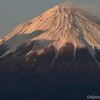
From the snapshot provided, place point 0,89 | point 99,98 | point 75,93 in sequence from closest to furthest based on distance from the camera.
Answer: point 99,98, point 75,93, point 0,89

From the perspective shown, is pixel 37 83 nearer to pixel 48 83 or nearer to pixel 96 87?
pixel 48 83

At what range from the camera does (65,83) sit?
195500mm

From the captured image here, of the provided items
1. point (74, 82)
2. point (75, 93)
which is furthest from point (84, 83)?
point (75, 93)

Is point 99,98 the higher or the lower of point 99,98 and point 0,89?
the lower

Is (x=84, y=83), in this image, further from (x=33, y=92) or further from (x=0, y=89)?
(x=0, y=89)

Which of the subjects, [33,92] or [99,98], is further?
[33,92]

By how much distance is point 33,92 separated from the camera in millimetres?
183500

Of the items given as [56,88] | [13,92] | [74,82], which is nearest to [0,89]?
[13,92]

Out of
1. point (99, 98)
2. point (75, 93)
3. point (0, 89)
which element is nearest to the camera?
point (99, 98)

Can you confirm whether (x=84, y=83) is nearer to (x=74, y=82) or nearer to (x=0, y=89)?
(x=74, y=82)

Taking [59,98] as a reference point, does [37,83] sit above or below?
above

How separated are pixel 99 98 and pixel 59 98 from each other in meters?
23.3

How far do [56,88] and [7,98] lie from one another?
3415 centimetres

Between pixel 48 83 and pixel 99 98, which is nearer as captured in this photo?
pixel 99 98
